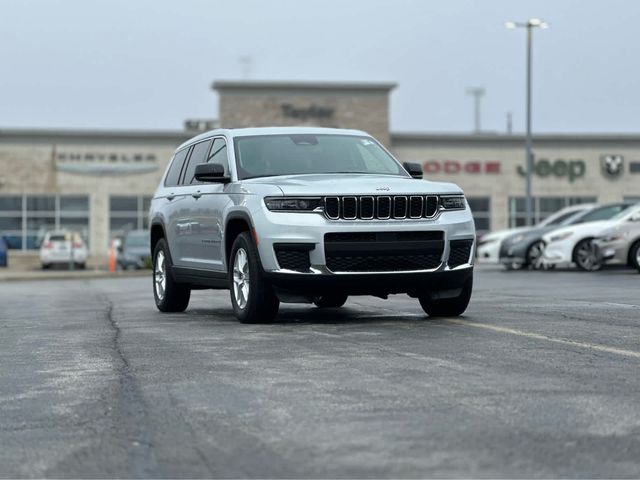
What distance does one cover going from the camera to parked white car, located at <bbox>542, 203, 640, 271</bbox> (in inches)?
1000

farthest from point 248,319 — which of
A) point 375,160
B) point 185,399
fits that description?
point 185,399

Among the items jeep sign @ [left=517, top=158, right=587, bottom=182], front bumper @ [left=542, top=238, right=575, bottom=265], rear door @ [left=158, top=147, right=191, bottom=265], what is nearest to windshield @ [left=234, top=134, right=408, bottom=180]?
rear door @ [left=158, top=147, right=191, bottom=265]

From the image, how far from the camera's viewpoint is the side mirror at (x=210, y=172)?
12.5m

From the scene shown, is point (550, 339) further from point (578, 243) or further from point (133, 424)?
point (578, 243)

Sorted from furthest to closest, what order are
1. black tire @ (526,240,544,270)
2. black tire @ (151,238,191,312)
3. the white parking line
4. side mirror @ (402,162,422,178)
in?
black tire @ (526,240,544,270)
black tire @ (151,238,191,312)
side mirror @ (402,162,422,178)
the white parking line

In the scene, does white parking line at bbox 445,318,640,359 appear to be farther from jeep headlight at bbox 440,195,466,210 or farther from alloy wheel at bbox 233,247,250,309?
alloy wheel at bbox 233,247,250,309

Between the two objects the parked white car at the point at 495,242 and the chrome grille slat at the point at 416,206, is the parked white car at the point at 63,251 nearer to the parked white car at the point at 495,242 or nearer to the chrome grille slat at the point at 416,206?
the parked white car at the point at 495,242

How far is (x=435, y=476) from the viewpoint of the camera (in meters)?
4.84

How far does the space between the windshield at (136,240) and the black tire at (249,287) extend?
33631 mm

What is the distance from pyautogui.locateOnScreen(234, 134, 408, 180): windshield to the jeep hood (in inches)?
18.5

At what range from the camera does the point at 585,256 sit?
84.9ft

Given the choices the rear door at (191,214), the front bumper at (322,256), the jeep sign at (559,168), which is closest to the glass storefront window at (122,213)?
the jeep sign at (559,168)

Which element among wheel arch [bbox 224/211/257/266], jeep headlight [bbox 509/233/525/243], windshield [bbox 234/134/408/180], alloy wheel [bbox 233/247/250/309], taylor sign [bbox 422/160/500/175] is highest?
taylor sign [bbox 422/160/500/175]

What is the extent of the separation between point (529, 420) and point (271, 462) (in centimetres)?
137
